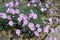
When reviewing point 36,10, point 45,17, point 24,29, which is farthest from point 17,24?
point 45,17

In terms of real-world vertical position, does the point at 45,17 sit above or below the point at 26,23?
below

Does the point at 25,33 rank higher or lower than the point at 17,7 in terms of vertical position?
lower

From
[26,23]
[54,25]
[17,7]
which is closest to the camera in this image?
[26,23]

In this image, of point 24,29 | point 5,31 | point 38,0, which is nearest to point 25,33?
point 24,29

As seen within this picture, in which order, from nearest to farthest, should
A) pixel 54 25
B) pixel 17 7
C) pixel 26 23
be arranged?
1. pixel 26 23
2. pixel 17 7
3. pixel 54 25

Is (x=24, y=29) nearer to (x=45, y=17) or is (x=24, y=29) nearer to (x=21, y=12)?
(x=21, y=12)

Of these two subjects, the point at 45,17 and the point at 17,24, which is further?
the point at 45,17

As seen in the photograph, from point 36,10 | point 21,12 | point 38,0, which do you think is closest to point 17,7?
point 21,12

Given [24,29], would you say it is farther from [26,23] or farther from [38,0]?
[38,0]

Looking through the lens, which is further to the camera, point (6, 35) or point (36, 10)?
point (36, 10)
